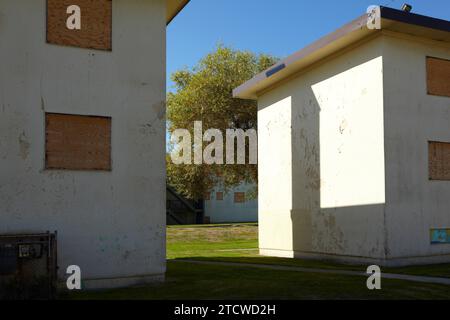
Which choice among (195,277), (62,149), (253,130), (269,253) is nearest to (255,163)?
(253,130)

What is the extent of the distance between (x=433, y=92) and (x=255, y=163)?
14.0m

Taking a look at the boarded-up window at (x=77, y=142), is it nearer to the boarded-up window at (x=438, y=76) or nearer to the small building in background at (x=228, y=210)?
the boarded-up window at (x=438, y=76)

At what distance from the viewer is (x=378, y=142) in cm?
1485

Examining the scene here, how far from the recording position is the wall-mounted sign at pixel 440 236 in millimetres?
15250

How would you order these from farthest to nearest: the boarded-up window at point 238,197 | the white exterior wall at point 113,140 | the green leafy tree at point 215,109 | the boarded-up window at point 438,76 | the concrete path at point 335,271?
the boarded-up window at point 238,197 → the green leafy tree at point 215,109 → the boarded-up window at point 438,76 → the concrete path at point 335,271 → the white exterior wall at point 113,140

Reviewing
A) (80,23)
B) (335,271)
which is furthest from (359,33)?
(80,23)

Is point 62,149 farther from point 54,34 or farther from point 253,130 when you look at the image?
point 253,130

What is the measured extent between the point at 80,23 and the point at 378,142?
806 centimetres

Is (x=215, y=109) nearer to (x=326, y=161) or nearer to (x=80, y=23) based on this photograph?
(x=326, y=161)

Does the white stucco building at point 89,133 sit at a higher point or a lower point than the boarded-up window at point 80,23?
lower

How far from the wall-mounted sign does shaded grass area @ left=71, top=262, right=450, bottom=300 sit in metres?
4.24

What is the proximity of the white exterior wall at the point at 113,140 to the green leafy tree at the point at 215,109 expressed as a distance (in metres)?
16.2

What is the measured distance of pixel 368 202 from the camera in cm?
1514

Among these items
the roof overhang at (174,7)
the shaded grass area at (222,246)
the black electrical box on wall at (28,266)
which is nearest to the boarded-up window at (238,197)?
the shaded grass area at (222,246)
